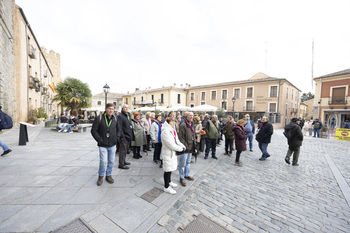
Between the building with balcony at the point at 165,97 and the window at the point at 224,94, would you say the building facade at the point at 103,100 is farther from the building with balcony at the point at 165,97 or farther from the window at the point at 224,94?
the window at the point at 224,94

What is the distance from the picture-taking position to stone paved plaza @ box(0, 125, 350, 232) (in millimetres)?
2195

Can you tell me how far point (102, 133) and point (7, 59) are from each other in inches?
479

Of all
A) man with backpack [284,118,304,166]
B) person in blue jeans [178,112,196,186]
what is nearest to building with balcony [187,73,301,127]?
man with backpack [284,118,304,166]

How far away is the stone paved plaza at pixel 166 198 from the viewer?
7.20 ft

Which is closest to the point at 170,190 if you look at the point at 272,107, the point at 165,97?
the point at 272,107

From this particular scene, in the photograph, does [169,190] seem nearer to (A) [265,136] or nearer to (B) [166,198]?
(B) [166,198]

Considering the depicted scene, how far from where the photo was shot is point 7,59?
962cm

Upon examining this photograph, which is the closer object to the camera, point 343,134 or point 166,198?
point 166,198

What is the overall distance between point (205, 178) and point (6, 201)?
3.86 metres

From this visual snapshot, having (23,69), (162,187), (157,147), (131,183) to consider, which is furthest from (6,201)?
(23,69)

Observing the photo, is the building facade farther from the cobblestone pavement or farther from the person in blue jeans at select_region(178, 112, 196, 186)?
the cobblestone pavement

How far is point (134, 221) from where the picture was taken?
217 centimetres

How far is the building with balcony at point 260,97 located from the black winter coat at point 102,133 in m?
20.4

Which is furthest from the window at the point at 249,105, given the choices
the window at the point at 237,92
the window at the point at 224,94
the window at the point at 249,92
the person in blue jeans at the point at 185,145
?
the person in blue jeans at the point at 185,145
